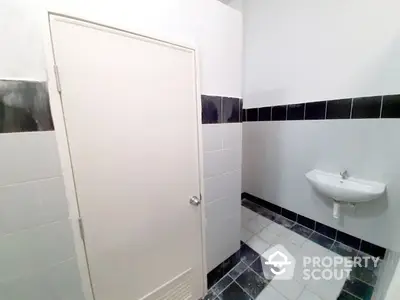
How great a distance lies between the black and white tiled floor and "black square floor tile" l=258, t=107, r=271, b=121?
135 cm

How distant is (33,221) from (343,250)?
2435 mm

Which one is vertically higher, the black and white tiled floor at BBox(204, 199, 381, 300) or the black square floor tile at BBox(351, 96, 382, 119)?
the black square floor tile at BBox(351, 96, 382, 119)

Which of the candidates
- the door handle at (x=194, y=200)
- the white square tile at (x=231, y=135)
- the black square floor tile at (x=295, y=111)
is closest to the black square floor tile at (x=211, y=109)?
the white square tile at (x=231, y=135)

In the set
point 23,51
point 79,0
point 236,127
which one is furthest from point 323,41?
point 23,51

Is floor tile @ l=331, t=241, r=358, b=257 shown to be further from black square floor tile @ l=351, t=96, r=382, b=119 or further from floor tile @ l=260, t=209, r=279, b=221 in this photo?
black square floor tile @ l=351, t=96, r=382, b=119

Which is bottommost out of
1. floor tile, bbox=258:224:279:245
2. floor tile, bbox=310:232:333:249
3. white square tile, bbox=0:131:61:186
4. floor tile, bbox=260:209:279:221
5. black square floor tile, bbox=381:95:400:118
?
floor tile, bbox=258:224:279:245

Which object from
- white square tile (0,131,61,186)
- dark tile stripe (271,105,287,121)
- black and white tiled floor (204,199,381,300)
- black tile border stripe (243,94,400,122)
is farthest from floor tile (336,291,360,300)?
white square tile (0,131,61,186)

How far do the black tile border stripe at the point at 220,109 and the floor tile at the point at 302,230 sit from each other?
1561 mm

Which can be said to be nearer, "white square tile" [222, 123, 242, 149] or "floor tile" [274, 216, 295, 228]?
"white square tile" [222, 123, 242, 149]

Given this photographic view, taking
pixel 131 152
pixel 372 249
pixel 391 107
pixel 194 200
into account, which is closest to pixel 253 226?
pixel 372 249

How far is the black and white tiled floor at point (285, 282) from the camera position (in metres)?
1.36

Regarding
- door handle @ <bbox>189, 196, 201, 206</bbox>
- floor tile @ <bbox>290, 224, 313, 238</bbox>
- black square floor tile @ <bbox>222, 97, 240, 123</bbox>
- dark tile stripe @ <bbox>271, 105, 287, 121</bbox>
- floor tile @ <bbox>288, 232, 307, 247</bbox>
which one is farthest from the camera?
dark tile stripe @ <bbox>271, 105, 287, 121</bbox>

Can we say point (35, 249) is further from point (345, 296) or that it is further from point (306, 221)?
point (306, 221)

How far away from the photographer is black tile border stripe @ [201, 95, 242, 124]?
1.18 m
